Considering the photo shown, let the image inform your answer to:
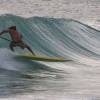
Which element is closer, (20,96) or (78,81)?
(20,96)

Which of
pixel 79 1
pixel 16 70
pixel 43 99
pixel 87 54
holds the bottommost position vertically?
pixel 79 1

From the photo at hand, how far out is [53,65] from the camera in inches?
507

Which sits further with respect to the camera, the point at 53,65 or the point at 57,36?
the point at 57,36

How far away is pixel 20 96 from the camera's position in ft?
30.3

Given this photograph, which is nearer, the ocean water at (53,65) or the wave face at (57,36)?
the ocean water at (53,65)

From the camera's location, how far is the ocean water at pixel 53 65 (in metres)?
9.77

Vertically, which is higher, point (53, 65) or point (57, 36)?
point (53, 65)

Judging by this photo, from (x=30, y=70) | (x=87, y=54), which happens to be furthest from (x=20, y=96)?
(x=87, y=54)

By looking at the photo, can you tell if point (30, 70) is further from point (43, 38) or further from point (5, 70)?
point (43, 38)

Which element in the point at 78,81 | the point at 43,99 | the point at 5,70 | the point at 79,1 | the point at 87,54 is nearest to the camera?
the point at 43,99

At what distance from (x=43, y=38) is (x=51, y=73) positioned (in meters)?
4.76

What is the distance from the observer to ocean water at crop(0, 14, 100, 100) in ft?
32.1

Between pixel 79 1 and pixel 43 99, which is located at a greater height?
pixel 43 99

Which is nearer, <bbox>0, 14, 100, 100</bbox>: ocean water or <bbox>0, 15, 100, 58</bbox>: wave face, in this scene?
<bbox>0, 14, 100, 100</bbox>: ocean water
